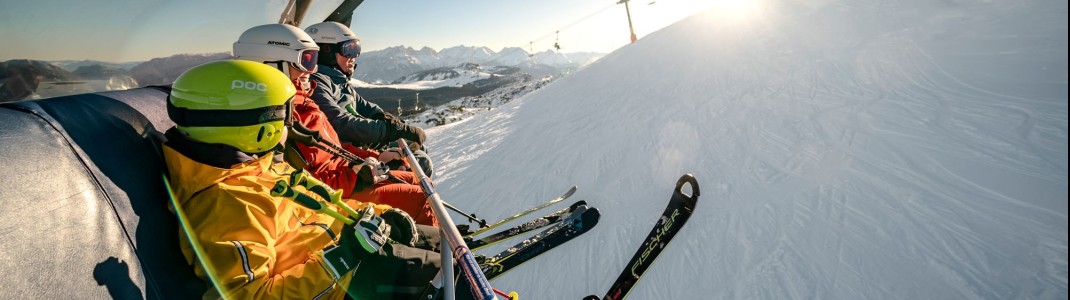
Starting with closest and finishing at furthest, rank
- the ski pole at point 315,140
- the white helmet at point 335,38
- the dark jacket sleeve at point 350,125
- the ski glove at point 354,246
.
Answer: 1. the ski glove at point 354,246
2. the ski pole at point 315,140
3. the dark jacket sleeve at point 350,125
4. the white helmet at point 335,38

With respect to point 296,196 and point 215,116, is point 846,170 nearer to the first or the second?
point 296,196

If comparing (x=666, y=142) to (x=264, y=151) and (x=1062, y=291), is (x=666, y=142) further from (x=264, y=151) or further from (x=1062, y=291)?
(x=264, y=151)

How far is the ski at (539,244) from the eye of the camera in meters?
3.24

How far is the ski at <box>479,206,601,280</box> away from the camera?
127 inches

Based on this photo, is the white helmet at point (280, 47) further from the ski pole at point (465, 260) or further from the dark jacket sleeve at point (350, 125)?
the ski pole at point (465, 260)

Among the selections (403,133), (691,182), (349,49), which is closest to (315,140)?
(403,133)

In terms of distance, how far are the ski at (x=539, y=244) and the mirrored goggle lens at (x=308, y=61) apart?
232 centimetres

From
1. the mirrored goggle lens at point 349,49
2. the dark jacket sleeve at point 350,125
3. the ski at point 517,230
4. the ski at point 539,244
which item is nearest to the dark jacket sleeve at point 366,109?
the mirrored goggle lens at point 349,49

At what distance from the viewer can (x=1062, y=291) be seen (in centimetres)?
263

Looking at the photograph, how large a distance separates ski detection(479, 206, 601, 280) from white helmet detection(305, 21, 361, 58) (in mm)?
2984

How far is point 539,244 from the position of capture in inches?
139

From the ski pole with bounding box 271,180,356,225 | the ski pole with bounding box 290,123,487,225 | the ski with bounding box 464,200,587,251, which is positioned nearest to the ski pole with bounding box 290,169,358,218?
the ski pole with bounding box 271,180,356,225

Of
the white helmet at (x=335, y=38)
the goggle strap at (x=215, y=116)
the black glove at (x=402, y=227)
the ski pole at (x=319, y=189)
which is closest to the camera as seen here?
the goggle strap at (x=215, y=116)

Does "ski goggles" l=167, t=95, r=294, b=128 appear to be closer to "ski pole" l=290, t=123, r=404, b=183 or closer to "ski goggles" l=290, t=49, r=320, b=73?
"ski pole" l=290, t=123, r=404, b=183
